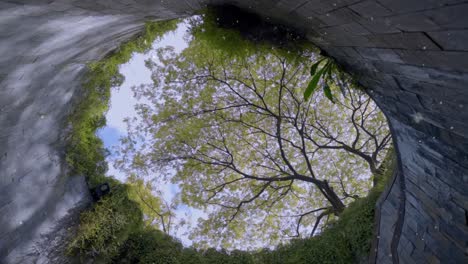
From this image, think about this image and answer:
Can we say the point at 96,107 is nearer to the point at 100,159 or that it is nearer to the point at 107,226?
the point at 100,159

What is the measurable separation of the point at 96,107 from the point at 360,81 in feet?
16.6

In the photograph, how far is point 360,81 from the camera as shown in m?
3.75

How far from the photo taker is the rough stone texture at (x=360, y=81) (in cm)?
196

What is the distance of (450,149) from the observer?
2689 millimetres

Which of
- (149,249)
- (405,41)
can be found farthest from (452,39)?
(149,249)

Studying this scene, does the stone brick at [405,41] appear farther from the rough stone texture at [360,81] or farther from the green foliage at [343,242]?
the green foliage at [343,242]

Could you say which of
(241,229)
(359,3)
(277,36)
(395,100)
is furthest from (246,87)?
(359,3)

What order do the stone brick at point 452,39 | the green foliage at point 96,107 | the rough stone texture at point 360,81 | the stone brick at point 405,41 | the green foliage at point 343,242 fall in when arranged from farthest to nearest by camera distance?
the green foliage at point 343,242, the green foliage at point 96,107, the rough stone texture at point 360,81, the stone brick at point 405,41, the stone brick at point 452,39

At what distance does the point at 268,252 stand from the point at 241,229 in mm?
3320

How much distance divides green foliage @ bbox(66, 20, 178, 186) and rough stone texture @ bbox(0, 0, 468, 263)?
0.43 meters

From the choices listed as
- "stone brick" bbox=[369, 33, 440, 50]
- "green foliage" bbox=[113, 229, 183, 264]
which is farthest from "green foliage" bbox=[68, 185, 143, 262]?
"stone brick" bbox=[369, 33, 440, 50]

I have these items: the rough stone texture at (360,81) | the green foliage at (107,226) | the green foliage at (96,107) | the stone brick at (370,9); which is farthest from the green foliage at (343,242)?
the stone brick at (370,9)

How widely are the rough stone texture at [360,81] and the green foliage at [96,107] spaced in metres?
0.43

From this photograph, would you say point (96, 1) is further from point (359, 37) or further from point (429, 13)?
point (429, 13)
